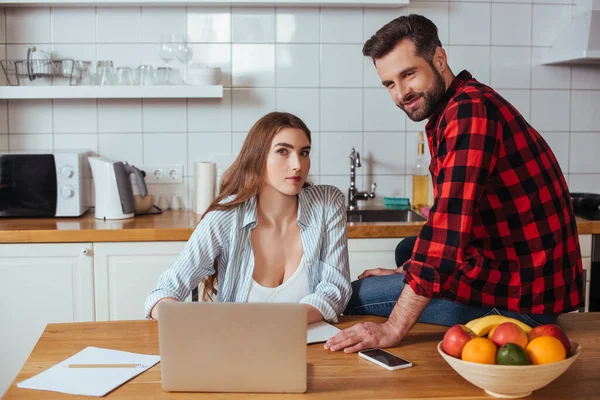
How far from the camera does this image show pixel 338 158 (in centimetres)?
345

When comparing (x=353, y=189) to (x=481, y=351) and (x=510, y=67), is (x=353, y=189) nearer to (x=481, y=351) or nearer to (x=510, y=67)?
(x=510, y=67)

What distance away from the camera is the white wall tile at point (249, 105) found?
3.39m

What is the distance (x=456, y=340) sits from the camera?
1356mm

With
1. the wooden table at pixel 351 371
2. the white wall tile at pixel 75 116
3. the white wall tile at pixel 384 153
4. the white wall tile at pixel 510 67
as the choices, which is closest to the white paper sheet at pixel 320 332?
the wooden table at pixel 351 371

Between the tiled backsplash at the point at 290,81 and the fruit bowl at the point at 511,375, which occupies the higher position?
the tiled backsplash at the point at 290,81

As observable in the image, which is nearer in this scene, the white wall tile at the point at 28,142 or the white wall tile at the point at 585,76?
the white wall tile at the point at 28,142

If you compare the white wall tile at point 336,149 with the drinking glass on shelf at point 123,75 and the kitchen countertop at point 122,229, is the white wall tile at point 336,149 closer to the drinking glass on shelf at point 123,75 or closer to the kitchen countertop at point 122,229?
the kitchen countertop at point 122,229

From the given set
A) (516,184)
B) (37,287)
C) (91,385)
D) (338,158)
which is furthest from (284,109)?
(91,385)

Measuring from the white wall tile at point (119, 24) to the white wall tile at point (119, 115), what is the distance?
11.1 inches

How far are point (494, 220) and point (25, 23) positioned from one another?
2489 millimetres

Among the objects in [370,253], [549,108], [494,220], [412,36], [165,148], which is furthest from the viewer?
[549,108]

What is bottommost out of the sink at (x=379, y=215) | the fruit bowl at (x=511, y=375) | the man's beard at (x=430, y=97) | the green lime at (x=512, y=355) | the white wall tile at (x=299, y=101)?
the fruit bowl at (x=511, y=375)

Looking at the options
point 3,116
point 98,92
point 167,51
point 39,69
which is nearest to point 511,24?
point 167,51

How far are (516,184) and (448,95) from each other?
323 millimetres
